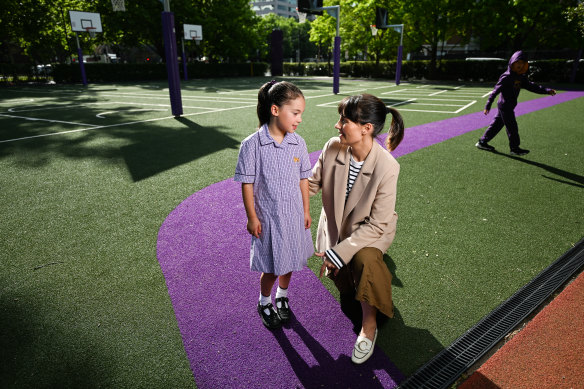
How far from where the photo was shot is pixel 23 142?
7340mm

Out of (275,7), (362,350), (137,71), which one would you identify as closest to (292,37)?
(275,7)

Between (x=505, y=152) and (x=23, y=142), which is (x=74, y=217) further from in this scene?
(x=505, y=152)

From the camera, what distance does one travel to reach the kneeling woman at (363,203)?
208 centimetres

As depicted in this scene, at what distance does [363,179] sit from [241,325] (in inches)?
49.9

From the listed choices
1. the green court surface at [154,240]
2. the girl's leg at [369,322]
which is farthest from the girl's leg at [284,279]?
the green court surface at [154,240]

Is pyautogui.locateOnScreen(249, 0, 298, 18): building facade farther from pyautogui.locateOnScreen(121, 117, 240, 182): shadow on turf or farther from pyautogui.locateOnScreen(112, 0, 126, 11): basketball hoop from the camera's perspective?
pyautogui.locateOnScreen(121, 117, 240, 182): shadow on turf

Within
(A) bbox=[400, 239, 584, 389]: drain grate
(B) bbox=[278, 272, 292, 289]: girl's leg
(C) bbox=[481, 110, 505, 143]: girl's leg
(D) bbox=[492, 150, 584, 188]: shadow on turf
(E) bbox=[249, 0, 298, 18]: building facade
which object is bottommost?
(A) bbox=[400, 239, 584, 389]: drain grate

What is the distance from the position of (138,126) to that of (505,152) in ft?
28.3

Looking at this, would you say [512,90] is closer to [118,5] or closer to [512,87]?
[512,87]

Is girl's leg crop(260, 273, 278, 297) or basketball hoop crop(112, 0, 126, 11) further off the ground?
basketball hoop crop(112, 0, 126, 11)

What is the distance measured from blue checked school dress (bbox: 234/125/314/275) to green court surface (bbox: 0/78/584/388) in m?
0.79

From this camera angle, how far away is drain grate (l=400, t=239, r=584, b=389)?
6.46 feet

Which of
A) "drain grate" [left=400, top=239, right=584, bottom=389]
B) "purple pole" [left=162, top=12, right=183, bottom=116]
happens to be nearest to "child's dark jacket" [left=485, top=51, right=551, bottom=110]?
"drain grate" [left=400, top=239, right=584, bottom=389]

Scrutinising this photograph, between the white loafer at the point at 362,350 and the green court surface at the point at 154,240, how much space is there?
145mm
